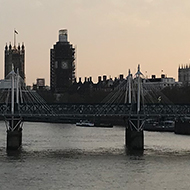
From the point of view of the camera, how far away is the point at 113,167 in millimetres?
49812

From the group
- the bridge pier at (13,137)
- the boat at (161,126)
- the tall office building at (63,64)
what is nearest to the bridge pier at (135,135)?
the bridge pier at (13,137)

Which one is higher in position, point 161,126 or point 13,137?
point 161,126

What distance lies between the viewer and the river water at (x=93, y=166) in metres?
43.1

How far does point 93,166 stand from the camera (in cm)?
5031

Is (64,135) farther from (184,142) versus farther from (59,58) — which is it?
(59,58)

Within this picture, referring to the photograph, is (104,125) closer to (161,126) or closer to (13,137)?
(161,126)

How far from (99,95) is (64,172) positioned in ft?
299

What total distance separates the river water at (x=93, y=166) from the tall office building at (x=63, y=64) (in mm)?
119207

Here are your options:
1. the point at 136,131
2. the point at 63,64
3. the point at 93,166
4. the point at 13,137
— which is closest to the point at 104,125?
the point at 136,131

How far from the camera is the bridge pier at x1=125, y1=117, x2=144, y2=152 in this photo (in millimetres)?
60562

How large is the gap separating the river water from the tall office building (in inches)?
4693

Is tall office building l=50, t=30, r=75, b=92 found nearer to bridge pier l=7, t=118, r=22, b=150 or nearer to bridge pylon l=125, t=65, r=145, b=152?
bridge pylon l=125, t=65, r=145, b=152

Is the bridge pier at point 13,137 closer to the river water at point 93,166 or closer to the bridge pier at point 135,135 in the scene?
the river water at point 93,166

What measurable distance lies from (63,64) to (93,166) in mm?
139627
